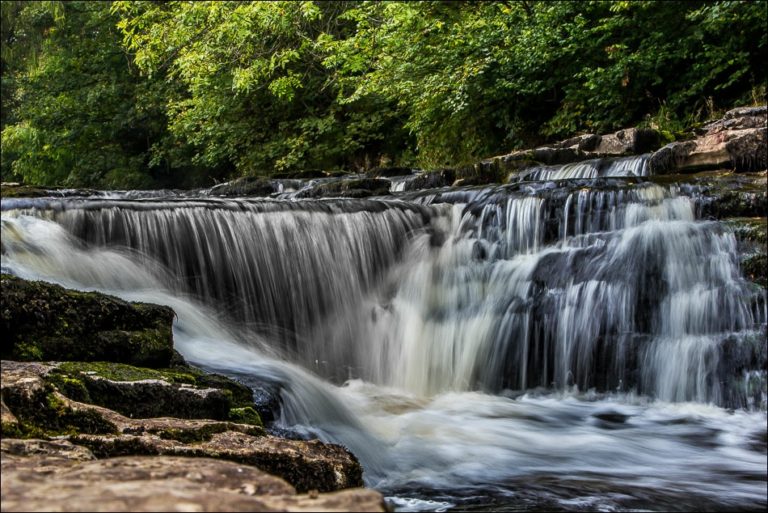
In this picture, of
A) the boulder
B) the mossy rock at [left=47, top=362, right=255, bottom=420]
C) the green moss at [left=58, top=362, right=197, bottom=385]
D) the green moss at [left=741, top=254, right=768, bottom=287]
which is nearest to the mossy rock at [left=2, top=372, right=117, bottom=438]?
the boulder

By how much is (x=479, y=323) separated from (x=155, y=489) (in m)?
5.99

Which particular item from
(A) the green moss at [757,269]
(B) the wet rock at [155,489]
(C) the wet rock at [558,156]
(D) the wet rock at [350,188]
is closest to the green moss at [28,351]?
(B) the wet rock at [155,489]

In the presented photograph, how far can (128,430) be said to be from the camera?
309cm

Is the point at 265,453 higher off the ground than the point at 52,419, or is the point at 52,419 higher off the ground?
the point at 52,419

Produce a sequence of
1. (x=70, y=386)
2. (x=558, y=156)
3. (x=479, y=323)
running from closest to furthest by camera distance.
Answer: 1. (x=70, y=386)
2. (x=479, y=323)
3. (x=558, y=156)

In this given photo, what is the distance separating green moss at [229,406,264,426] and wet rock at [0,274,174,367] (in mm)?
650

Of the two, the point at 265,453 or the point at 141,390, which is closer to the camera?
the point at 265,453

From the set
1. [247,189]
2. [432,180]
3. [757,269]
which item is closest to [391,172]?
[432,180]

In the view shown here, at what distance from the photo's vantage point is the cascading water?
467 centimetres

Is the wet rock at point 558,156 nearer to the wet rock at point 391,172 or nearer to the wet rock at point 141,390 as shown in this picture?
the wet rock at point 391,172

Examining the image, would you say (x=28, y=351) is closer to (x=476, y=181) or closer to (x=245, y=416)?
(x=245, y=416)

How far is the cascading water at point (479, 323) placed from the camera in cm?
467

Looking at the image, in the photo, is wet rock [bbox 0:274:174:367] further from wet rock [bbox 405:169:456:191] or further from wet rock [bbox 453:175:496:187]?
wet rock [bbox 405:169:456:191]

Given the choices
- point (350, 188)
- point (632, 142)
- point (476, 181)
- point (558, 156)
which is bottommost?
point (350, 188)
